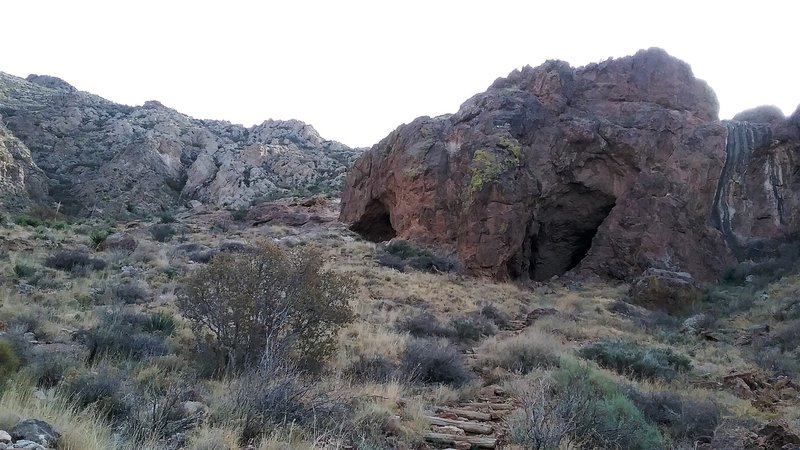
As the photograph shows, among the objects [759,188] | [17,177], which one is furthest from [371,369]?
[17,177]

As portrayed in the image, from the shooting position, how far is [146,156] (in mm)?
41125

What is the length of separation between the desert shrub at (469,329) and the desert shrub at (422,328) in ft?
0.68

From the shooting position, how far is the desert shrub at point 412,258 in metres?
20.0

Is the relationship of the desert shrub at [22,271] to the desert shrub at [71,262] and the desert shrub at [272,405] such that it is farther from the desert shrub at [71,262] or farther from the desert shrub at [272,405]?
the desert shrub at [272,405]

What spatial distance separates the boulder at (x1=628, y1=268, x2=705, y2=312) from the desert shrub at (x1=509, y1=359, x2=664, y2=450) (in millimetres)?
13041

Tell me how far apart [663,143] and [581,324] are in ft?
45.9

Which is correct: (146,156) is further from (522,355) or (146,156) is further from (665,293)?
(522,355)

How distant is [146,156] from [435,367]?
39.2 m

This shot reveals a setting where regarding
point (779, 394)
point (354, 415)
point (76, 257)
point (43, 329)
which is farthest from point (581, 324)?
point (76, 257)

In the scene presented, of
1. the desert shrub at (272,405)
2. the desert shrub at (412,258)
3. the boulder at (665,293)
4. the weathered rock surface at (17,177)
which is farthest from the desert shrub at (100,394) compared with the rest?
the weathered rock surface at (17,177)

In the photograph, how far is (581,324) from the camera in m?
13.5

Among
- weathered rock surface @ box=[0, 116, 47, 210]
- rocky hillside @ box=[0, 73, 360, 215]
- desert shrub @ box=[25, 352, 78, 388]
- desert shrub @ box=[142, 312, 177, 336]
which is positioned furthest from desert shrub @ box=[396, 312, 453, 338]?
→ rocky hillside @ box=[0, 73, 360, 215]

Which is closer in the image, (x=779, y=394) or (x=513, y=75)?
(x=779, y=394)

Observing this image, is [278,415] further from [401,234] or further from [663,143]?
[663,143]
